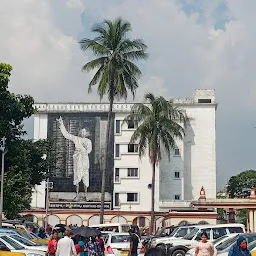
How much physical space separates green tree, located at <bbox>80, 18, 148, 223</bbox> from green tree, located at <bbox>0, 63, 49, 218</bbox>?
8753 mm

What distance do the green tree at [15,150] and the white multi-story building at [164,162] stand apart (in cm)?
3376

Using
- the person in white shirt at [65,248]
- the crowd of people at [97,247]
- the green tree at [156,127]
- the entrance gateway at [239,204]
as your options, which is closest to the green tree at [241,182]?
the entrance gateway at [239,204]

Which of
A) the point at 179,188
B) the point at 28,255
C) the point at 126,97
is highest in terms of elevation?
the point at 126,97

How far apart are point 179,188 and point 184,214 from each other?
18.5 m

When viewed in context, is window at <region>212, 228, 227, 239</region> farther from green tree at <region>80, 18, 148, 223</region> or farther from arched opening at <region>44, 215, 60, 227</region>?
arched opening at <region>44, 215, 60, 227</region>

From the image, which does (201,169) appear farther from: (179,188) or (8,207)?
(8,207)

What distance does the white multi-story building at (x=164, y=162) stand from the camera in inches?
2982

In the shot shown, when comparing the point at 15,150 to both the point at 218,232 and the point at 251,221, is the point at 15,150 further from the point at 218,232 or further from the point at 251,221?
the point at 251,221

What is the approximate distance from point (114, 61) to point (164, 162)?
30696mm

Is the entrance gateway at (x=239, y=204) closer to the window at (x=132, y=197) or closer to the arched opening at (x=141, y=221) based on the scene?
the arched opening at (x=141, y=221)

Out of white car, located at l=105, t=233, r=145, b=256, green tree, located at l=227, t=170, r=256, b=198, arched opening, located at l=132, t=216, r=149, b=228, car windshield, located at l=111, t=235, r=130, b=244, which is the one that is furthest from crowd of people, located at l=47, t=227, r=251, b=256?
green tree, located at l=227, t=170, r=256, b=198

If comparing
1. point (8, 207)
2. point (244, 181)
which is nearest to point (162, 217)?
point (8, 207)

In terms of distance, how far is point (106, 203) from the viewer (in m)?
75.2

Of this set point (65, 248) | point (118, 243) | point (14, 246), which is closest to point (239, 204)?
point (118, 243)
